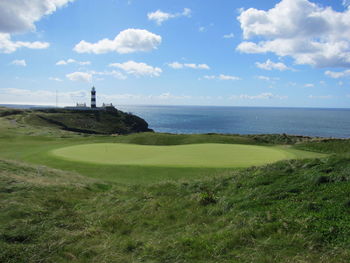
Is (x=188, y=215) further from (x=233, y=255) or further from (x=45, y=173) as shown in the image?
(x=45, y=173)

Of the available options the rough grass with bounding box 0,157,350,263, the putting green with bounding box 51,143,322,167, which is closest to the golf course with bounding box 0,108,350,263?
the rough grass with bounding box 0,157,350,263

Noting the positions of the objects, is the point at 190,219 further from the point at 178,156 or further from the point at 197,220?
the point at 178,156

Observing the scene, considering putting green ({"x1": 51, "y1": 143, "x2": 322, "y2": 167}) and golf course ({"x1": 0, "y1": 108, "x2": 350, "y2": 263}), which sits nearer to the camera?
golf course ({"x1": 0, "y1": 108, "x2": 350, "y2": 263})

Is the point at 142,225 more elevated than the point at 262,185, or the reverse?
the point at 262,185

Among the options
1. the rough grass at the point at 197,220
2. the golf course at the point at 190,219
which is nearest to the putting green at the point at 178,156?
the golf course at the point at 190,219

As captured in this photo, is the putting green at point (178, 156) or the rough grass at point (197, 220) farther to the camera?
the putting green at point (178, 156)

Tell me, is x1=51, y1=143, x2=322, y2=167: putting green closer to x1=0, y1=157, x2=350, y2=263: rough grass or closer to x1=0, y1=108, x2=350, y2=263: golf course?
x1=0, y1=108, x2=350, y2=263: golf course

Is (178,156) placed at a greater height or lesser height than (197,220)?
lesser

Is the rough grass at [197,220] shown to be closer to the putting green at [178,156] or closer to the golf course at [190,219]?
the golf course at [190,219]

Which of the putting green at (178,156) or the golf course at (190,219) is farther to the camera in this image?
the putting green at (178,156)

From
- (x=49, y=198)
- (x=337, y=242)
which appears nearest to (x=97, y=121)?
(x=49, y=198)

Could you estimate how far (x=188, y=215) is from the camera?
7.12 metres

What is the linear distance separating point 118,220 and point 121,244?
4.97 ft

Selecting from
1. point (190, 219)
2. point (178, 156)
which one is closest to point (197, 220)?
point (190, 219)
